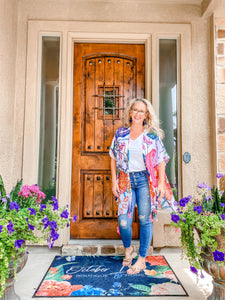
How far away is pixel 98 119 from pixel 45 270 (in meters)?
1.60

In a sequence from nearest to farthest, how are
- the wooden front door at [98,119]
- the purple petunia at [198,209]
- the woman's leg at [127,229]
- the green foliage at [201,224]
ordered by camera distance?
the green foliage at [201,224], the purple petunia at [198,209], the woman's leg at [127,229], the wooden front door at [98,119]

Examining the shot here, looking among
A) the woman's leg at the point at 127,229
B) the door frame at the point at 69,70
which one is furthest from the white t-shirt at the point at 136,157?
the door frame at the point at 69,70

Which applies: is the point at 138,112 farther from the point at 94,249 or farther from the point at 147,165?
the point at 94,249

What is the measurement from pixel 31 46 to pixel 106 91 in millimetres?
945

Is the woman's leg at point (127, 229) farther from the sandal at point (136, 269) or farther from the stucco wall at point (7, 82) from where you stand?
the stucco wall at point (7, 82)

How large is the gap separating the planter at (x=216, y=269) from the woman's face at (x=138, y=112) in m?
1.14

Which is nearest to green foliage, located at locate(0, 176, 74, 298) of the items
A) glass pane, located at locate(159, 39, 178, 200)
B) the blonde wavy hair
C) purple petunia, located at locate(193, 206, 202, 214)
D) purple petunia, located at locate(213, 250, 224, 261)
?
purple petunia, located at locate(193, 206, 202, 214)

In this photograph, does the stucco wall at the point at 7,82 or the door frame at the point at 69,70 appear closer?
the stucco wall at the point at 7,82

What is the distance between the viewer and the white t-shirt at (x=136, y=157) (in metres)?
2.13

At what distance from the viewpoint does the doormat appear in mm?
1752

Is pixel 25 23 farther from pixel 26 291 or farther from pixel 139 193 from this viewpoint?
pixel 26 291

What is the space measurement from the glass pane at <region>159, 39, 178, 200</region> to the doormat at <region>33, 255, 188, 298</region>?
0.93 metres

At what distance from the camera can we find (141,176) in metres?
2.15

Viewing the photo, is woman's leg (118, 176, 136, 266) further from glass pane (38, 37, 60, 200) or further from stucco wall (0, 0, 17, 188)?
stucco wall (0, 0, 17, 188)
